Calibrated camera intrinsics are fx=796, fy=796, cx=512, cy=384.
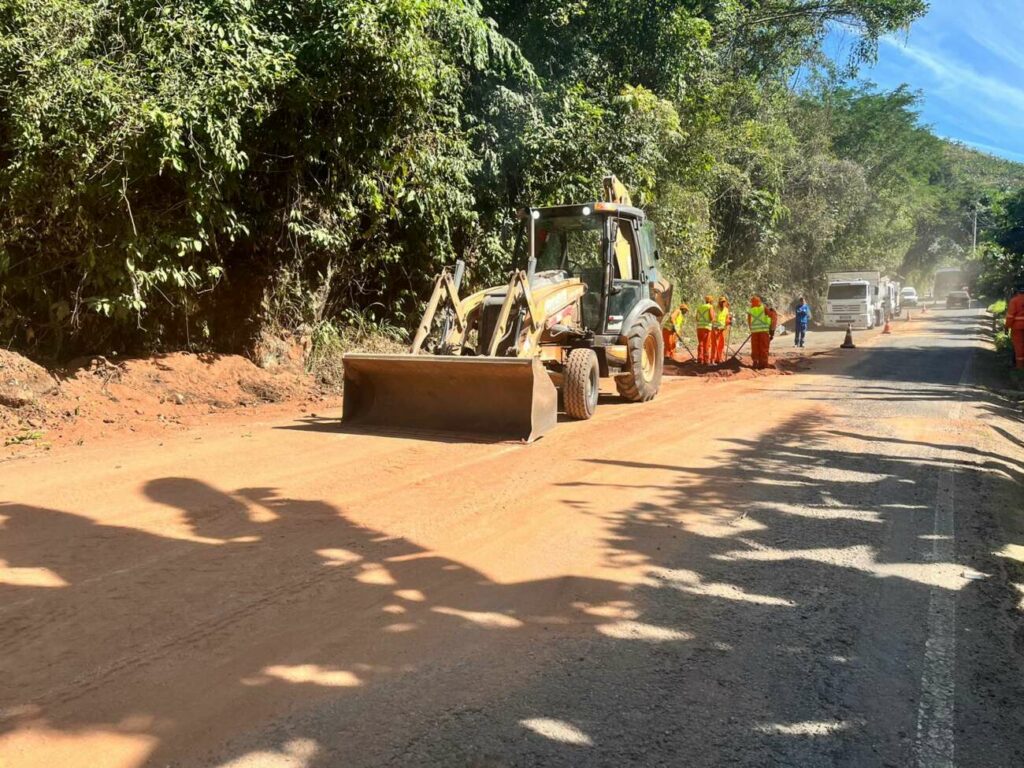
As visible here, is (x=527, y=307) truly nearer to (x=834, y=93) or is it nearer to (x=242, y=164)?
(x=242, y=164)

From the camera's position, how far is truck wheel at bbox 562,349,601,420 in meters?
9.73

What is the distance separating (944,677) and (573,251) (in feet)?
27.9

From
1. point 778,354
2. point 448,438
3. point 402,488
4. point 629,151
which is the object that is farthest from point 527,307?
point 778,354

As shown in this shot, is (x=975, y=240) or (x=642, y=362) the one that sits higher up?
(x=975, y=240)

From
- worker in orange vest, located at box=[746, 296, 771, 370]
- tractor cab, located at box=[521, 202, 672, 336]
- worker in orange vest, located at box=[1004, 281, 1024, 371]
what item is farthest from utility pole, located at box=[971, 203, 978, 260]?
tractor cab, located at box=[521, 202, 672, 336]

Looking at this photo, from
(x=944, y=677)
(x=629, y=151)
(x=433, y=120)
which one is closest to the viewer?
(x=944, y=677)

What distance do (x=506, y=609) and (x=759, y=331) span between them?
14.6 m

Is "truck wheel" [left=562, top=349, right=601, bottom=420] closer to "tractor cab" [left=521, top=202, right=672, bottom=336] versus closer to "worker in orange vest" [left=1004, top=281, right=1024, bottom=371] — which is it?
"tractor cab" [left=521, top=202, right=672, bottom=336]

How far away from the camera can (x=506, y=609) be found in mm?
4090

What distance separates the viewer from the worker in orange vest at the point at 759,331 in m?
17.4

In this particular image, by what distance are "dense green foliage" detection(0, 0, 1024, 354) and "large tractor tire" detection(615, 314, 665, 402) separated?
4.03 metres

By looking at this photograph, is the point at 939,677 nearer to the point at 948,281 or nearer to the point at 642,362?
the point at 642,362

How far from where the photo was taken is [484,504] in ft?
19.6

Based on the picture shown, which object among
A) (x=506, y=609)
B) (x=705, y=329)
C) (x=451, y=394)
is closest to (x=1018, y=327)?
(x=705, y=329)
